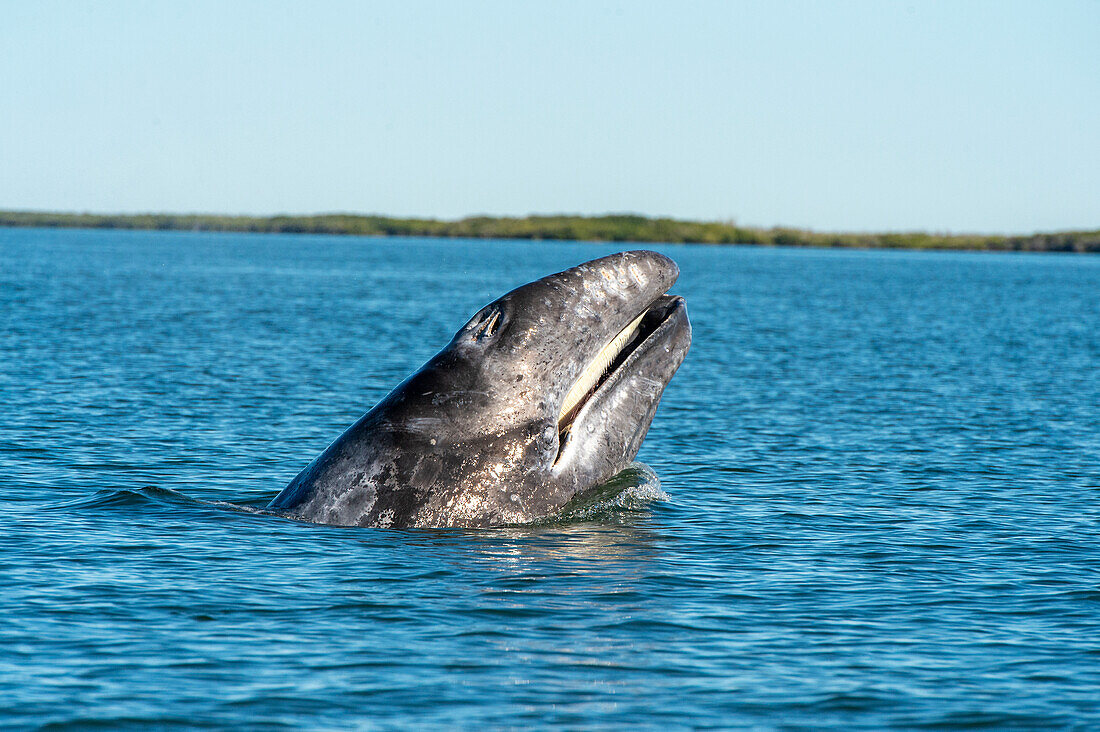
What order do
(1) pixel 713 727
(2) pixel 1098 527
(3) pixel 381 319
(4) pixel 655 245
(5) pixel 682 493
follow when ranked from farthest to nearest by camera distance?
(4) pixel 655 245 < (3) pixel 381 319 < (5) pixel 682 493 < (2) pixel 1098 527 < (1) pixel 713 727

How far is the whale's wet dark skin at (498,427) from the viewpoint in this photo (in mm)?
9633

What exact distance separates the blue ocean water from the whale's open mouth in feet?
2.90

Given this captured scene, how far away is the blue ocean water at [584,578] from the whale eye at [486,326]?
1.56 meters

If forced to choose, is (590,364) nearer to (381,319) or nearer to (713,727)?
(713,727)

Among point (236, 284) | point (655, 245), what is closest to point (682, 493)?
point (236, 284)

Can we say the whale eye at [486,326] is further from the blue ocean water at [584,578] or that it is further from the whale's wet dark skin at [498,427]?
the blue ocean water at [584,578]

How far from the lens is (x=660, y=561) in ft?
34.7

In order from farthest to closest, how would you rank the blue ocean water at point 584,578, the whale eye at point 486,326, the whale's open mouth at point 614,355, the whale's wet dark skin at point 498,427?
the whale's open mouth at point 614,355
the whale eye at point 486,326
the whale's wet dark skin at point 498,427
the blue ocean water at point 584,578

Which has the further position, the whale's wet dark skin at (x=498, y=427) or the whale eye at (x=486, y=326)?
the whale eye at (x=486, y=326)

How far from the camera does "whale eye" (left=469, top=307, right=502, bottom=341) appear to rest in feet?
32.3

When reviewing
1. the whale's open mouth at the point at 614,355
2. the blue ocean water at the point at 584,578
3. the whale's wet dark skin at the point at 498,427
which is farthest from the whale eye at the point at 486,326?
the blue ocean water at the point at 584,578

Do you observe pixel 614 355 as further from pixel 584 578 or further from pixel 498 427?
pixel 584 578

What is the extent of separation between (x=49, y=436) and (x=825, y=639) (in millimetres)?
11512

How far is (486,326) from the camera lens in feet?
32.4
